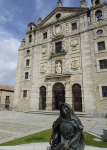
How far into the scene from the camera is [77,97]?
1819cm

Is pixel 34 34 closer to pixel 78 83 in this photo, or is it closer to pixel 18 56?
pixel 18 56

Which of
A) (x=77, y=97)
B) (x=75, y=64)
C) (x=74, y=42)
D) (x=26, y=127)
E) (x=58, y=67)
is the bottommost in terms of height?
(x=26, y=127)

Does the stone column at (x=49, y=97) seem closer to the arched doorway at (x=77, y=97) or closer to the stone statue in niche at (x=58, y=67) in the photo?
A: the stone statue in niche at (x=58, y=67)

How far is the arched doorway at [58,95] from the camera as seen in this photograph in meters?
19.4

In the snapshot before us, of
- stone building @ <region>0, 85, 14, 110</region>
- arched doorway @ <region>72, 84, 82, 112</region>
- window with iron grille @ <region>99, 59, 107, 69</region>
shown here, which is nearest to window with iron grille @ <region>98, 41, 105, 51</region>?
window with iron grille @ <region>99, 59, 107, 69</region>

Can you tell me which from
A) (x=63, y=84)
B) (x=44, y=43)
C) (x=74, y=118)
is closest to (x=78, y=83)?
(x=63, y=84)

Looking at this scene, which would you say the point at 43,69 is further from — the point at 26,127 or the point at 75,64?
the point at 26,127

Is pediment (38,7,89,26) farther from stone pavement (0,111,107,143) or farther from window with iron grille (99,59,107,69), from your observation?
stone pavement (0,111,107,143)

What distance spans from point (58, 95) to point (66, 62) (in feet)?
20.0

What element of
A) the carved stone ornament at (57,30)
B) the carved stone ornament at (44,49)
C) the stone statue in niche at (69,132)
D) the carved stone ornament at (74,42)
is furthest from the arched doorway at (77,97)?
the stone statue in niche at (69,132)

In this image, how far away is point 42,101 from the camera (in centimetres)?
2111

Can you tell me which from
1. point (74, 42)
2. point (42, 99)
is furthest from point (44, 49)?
point (42, 99)

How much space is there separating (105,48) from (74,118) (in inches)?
613

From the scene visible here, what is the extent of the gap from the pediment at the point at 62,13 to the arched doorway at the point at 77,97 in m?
12.7
